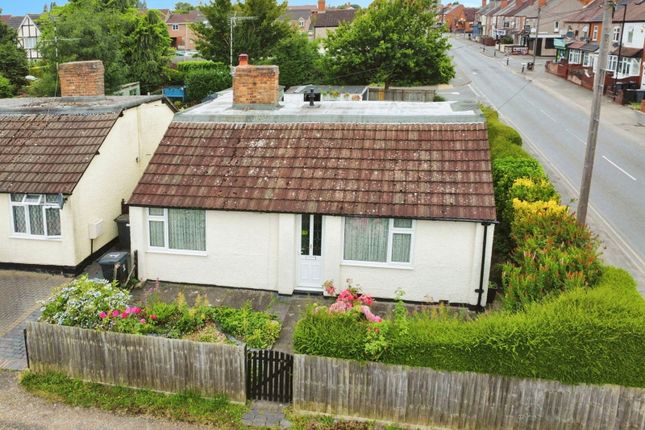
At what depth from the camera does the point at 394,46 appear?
41688mm

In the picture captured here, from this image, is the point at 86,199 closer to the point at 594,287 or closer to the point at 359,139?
the point at 359,139

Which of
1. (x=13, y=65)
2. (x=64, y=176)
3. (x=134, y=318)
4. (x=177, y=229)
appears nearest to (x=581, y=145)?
(x=177, y=229)

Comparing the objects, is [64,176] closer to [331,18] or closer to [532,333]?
[532,333]

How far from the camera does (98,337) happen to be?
1094cm

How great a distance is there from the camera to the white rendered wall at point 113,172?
16562 millimetres

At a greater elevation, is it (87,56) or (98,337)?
(87,56)

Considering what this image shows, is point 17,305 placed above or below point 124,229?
below

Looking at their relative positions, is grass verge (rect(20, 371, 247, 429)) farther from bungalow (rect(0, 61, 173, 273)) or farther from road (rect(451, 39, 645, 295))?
road (rect(451, 39, 645, 295))

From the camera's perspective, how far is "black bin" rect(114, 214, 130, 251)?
17.8 meters

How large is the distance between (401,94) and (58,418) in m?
36.0

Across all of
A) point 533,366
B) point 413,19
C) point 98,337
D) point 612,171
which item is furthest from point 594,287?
point 413,19

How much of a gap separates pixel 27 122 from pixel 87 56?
26.3 metres

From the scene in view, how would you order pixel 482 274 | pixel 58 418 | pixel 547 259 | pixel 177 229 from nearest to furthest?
pixel 58 418
pixel 547 259
pixel 482 274
pixel 177 229

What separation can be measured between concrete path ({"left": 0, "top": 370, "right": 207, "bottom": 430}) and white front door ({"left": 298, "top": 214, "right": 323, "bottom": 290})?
576cm
